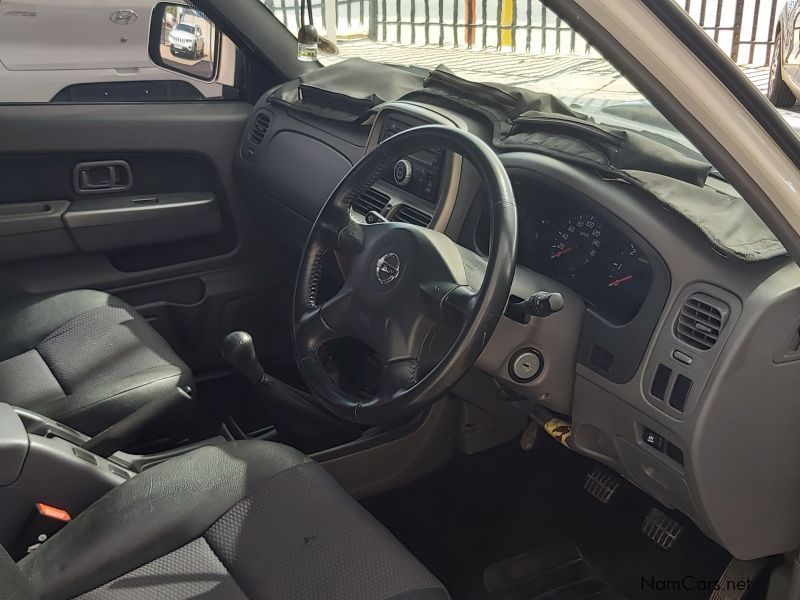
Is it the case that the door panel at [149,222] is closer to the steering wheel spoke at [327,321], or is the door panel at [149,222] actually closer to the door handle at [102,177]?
the door handle at [102,177]

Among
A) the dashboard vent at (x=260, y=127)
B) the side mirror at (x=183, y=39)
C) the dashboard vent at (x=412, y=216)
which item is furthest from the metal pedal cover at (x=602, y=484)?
the side mirror at (x=183, y=39)

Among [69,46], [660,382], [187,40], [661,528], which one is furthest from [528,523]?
[69,46]

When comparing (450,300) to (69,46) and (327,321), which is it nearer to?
(327,321)

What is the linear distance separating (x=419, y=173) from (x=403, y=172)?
4 cm

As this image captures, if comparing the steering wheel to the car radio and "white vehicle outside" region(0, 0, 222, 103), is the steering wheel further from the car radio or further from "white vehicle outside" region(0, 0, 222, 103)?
"white vehicle outside" region(0, 0, 222, 103)

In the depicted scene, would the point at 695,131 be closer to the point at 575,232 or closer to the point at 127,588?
the point at 575,232

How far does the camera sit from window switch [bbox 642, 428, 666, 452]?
1.47 m

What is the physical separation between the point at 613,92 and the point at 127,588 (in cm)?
130

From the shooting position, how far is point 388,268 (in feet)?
4.80

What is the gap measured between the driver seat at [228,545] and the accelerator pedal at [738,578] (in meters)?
0.76

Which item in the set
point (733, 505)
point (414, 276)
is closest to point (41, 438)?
point (414, 276)

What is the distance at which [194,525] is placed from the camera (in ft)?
4.29

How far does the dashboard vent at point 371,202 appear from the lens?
6.23ft

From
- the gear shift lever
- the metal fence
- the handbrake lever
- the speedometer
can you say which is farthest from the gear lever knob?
the metal fence
